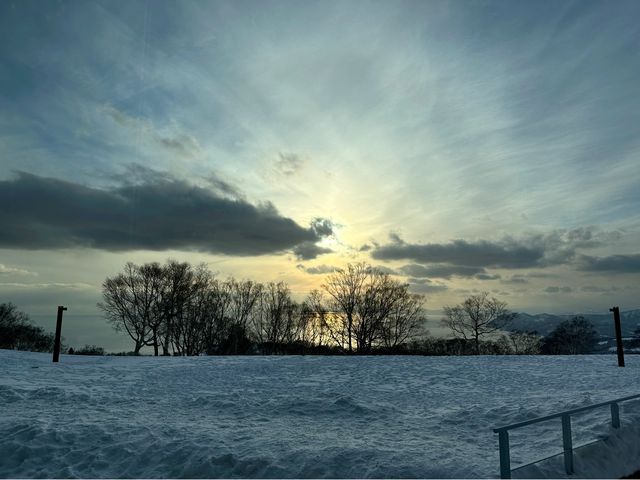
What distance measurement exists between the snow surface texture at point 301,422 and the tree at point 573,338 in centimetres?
6635

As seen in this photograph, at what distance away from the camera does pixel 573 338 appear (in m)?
86.2

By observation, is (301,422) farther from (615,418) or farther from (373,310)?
(373,310)

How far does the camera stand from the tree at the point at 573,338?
3354 inches

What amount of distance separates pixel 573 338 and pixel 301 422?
282 ft

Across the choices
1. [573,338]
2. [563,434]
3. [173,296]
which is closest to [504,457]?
[563,434]

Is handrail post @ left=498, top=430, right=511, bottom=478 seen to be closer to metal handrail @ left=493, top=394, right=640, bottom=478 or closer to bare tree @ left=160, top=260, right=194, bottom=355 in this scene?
metal handrail @ left=493, top=394, right=640, bottom=478

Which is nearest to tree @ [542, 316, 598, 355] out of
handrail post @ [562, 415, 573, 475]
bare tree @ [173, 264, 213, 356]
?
bare tree @ [173, 264, 213, 356]

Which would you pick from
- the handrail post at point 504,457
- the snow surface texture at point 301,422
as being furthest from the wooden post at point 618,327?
the handrail post at point 504,457

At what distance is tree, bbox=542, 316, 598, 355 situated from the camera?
8519 centimetres

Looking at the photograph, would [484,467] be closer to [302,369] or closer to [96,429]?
[96,429]

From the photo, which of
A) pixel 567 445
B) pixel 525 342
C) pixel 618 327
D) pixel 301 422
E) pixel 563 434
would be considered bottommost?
pixel 301 422

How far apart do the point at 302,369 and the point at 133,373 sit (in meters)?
8.85

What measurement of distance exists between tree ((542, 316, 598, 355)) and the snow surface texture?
6635 cm

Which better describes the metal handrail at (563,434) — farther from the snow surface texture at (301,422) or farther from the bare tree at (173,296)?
the bare tree at (173,296)
